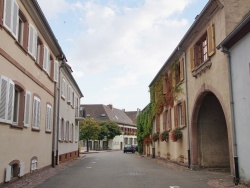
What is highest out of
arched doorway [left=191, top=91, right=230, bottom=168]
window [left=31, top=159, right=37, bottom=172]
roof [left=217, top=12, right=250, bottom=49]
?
roof [left=217, top=12, right=250, bottom=49]

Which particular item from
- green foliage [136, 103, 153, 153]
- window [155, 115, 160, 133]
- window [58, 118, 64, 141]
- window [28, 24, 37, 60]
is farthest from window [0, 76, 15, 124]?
green foliage [136, 103, 153, 153]

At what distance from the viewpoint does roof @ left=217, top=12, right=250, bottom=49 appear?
34.9 ft

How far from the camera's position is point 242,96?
11664 millimetres

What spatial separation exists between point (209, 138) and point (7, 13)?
12141 millimetres

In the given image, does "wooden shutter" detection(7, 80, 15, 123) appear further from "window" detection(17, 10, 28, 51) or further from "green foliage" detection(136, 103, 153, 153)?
"green foliage" detection(136, 103, 153, 153)

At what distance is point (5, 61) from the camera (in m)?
11.2

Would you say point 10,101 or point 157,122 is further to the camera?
point 157,122

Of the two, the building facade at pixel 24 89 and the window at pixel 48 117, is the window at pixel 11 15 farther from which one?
the window at pixel 48 117

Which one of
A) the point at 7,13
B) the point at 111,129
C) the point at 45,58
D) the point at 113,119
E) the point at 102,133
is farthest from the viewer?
the point at 113,119

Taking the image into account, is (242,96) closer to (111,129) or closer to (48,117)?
(48,117)

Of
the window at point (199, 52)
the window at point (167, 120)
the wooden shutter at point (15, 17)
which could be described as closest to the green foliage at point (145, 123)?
the window at point (167, 120)

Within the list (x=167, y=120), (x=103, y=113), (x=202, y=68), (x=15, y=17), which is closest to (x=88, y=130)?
(x=103, y=113)

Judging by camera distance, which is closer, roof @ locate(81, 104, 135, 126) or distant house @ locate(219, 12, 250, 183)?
distant house @ locate(219, 12, 250, 183)

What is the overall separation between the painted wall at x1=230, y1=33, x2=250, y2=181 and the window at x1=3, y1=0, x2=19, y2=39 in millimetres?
7899
